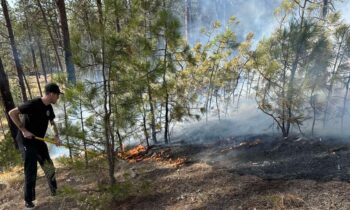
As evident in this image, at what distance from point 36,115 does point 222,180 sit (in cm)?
273

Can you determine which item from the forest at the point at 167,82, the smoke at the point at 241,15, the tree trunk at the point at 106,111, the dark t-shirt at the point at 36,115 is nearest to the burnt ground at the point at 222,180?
the forest at the point at 167,82

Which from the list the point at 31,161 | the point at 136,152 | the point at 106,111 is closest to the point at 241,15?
the point at 136,152

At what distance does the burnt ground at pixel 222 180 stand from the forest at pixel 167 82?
0.06 m

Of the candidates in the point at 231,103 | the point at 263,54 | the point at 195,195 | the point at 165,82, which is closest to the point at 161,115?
the point at 165,82

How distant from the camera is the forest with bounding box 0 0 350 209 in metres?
4.41

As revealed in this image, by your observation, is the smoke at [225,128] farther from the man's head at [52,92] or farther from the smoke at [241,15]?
the man's head at [52,92]

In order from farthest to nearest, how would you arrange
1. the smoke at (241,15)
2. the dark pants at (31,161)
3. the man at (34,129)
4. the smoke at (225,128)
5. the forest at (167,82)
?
the smoke at (241,15), the smoke at (225,128), the dark pants at (31,161), the man at (34,129), the forest at (167,82)

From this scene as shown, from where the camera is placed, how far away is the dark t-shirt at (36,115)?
461 cm

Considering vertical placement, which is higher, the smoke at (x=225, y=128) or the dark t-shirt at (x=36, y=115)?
the dark t-shirt at (x=36, y=115)

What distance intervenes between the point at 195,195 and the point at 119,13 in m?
2.57

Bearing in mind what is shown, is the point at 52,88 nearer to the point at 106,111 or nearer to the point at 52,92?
the point at 52,92

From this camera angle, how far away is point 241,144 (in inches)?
288

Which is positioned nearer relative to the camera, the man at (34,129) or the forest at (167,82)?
the forest at (167,82)

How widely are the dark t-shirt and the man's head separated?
0.54 feet
